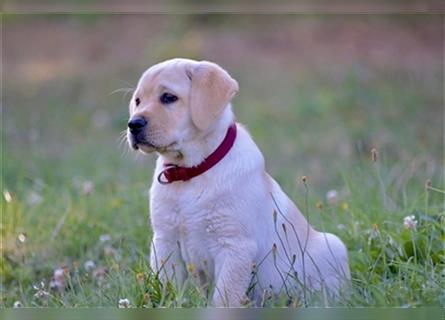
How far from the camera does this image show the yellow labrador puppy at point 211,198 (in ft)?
11.5

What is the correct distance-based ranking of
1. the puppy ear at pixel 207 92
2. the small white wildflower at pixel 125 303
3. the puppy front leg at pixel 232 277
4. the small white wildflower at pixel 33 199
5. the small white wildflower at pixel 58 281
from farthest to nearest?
the small white wildflower at pixel 33 199 → the small white wildflower at pixel 58 281 → the puppy ear at pixel 207 92 → the puppy front leg at pixel 232 277 → the small white wildflower at pixel 125 303

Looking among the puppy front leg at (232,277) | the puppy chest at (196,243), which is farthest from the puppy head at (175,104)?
the puppy front leg at (232,277)

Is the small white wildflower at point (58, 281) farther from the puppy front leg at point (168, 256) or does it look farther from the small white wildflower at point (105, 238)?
the puppy front leg at point (168, 256)

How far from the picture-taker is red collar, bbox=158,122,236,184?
3648 millimetres

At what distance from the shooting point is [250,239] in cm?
356

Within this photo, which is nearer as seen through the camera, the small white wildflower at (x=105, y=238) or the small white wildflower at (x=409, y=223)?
the small white wildflower at (x=409, y=223)

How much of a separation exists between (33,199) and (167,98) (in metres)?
2.19

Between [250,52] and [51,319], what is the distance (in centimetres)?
901

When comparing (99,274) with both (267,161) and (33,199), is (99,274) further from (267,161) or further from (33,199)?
(267,161)

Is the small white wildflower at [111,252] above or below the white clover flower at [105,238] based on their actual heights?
above

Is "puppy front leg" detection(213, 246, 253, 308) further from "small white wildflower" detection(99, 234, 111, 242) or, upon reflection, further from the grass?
"small white wildflower" detection(99, 234, 111, 242)

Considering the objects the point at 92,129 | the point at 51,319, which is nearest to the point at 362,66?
the point at 92,129

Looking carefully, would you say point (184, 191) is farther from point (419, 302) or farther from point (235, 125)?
point (419, 302)

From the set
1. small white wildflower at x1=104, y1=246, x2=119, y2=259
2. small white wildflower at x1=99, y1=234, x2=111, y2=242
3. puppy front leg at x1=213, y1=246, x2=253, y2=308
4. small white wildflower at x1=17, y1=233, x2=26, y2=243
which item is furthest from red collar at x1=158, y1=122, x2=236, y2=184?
small white wildflower at x1=17, y1=233, x2=26, y2=243
